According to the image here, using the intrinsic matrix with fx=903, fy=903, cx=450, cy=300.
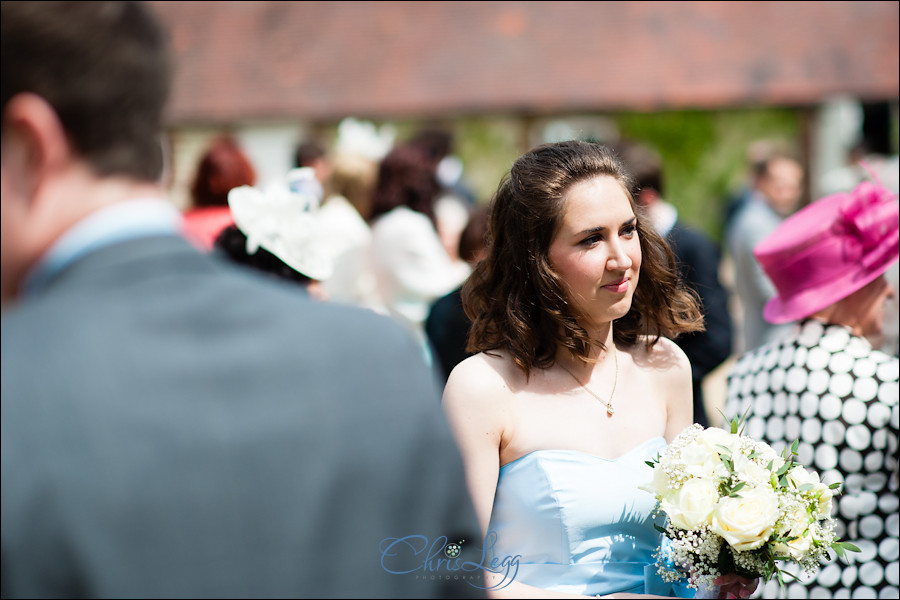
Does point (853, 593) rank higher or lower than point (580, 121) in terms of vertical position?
lower

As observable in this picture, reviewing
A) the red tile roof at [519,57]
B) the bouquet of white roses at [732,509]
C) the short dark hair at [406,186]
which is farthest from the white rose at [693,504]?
the red tile roof at [519,57]

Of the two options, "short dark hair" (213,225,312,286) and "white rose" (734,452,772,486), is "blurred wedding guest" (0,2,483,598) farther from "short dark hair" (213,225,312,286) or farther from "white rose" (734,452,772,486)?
"short dark hair" (213,225,312,286)

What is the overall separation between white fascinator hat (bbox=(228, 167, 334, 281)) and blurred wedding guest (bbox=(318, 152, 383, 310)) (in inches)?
60.9

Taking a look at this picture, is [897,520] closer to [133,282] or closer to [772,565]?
[772,565]

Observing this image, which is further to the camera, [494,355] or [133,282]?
[494,355]

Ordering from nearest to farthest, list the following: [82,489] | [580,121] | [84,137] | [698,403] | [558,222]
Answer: [82,489], [84,137], [558,222], [698,403], [580,121]

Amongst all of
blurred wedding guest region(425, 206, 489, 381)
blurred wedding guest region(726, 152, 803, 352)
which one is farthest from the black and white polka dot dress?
blurred wedding guest region(726, 152, 803, 352)

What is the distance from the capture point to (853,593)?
3135mm

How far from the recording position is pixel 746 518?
2.34m

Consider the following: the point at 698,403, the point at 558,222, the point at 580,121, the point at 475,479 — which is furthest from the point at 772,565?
the point at 580,121

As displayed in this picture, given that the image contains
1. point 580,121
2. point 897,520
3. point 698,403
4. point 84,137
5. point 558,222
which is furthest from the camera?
point 580,121

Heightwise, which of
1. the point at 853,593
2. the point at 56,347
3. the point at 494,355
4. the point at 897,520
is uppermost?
the point at 56,347

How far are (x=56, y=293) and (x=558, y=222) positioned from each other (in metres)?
1.78

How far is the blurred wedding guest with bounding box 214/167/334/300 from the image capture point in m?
3.51
